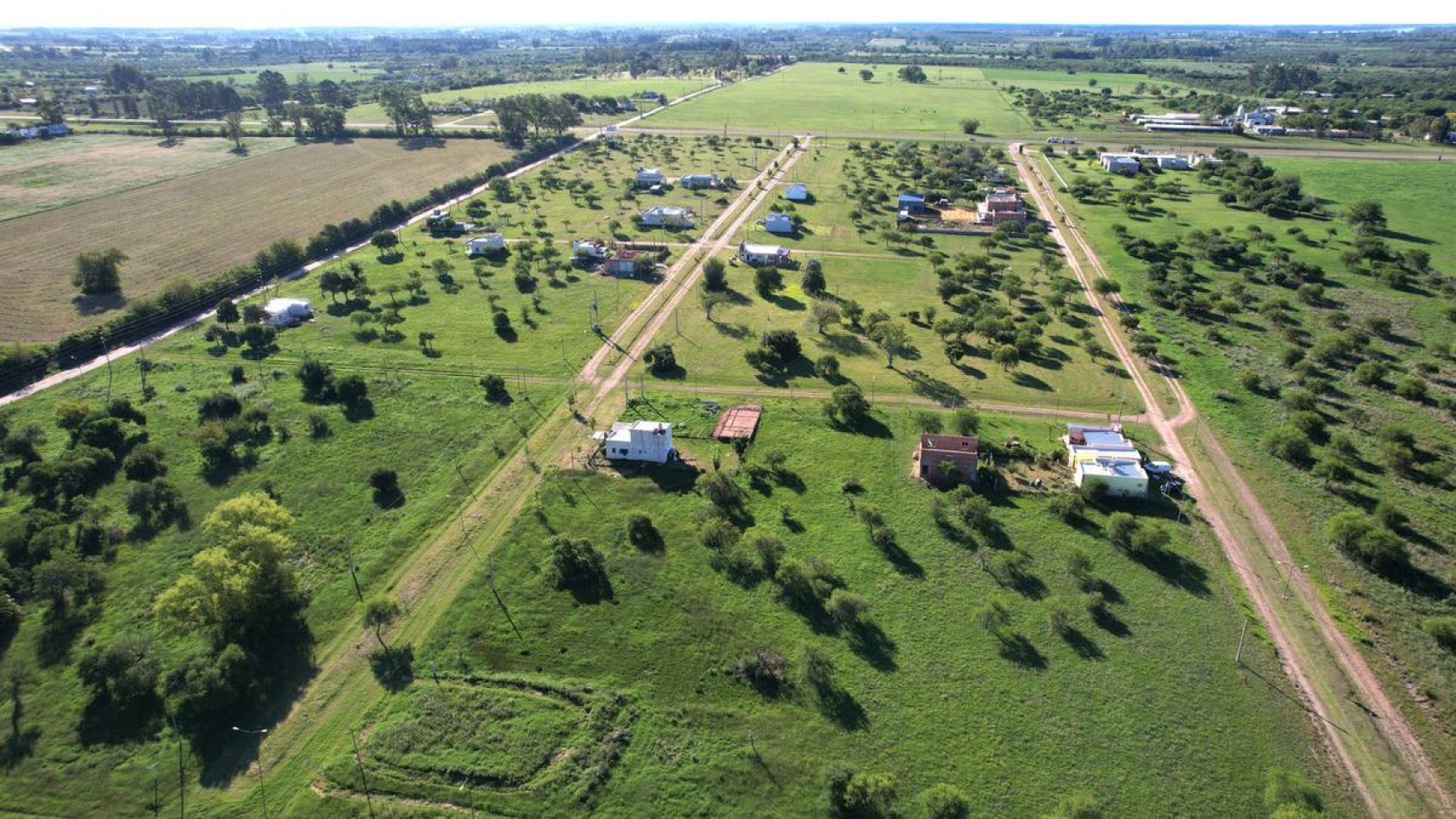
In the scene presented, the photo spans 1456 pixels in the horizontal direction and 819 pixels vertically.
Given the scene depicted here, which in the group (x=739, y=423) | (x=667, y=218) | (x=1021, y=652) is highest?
(x=667, y=218)

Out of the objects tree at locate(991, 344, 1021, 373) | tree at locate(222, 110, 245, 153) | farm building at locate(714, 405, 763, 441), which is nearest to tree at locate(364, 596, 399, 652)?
farm building at locate(714, 405, 763, 441)

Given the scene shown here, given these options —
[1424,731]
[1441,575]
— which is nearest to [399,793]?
[1424,731]

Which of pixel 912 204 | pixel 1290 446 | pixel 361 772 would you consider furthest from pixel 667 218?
pixel 361 772

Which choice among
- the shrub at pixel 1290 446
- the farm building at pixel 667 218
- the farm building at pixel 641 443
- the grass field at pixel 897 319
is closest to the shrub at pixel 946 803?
the farm building at pixel 641 443

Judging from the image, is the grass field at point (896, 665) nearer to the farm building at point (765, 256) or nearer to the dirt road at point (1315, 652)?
the dirt road at point (1315, 652)

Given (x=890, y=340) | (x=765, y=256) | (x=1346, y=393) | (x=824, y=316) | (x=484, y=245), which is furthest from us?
(x=484, y=245)

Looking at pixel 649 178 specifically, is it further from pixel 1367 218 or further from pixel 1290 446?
pixel 1367 218

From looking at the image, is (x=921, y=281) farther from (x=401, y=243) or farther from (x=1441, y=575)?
(x=401, y=243)

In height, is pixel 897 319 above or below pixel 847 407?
above
